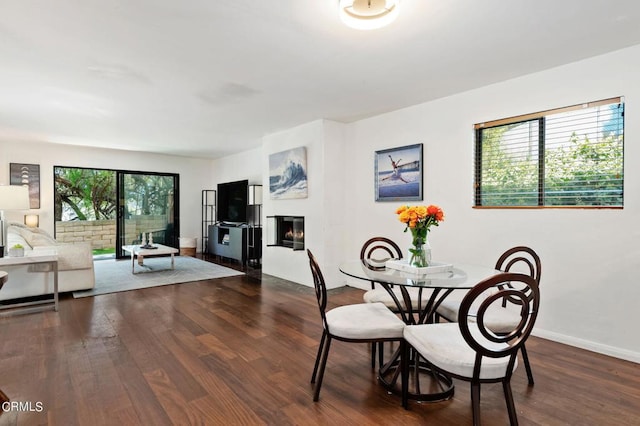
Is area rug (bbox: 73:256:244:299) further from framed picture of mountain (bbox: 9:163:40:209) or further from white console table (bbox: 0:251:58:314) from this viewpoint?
framed picture of mountain (bbox: 9:163:40:209)

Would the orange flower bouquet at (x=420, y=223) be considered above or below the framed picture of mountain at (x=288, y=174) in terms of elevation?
below

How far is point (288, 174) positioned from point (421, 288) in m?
3.67

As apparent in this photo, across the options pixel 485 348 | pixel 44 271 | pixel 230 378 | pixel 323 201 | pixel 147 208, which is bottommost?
pixel 230 378

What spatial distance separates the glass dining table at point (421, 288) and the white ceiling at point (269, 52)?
5.52 feet

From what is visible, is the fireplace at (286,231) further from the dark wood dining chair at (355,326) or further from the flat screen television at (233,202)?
the dark wood dining chair at (355,326)

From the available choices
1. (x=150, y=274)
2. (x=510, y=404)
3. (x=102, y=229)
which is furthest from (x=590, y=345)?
(x=102, y=229)

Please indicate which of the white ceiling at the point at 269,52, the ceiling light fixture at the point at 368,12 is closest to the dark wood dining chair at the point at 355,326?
the ceiling light fixture at the point at 368,12

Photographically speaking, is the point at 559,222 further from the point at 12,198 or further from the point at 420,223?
the point at 12,198

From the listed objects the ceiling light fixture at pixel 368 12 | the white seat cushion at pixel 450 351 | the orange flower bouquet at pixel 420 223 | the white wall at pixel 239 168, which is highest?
the ceiling light fixture at pixel 368 12

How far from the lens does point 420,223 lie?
240cm

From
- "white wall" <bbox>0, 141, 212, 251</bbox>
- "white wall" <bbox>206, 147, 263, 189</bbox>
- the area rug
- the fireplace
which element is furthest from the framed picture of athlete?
"white wall" <bbox>0, 141, 212, 251</bbox>

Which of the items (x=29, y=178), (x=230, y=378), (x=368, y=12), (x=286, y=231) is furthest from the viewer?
(x=29, y=178)

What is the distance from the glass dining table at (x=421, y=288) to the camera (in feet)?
6.76

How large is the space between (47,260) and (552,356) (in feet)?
16.1
